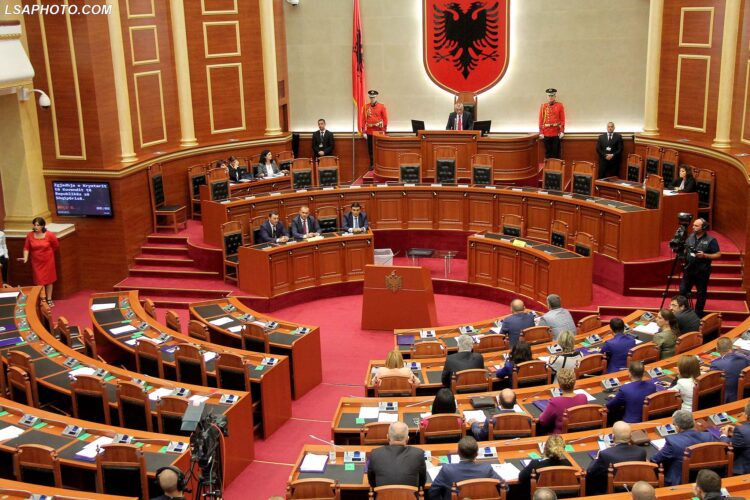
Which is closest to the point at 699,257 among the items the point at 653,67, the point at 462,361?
the point at 462,361

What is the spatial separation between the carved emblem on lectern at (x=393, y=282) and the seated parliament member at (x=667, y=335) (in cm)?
438

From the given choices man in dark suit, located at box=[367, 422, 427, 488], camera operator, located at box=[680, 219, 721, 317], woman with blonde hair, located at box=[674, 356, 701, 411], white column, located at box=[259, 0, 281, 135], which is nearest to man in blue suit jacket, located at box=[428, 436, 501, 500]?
man in dark suit, located at box=[367, 422, 427, 488]

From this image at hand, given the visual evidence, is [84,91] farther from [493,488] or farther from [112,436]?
[493,488]

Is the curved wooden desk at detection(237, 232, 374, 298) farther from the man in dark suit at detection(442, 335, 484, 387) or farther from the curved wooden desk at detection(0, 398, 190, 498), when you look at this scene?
the curved wooden desk at detection(0, 398, 190, 498)

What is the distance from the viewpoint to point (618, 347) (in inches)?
372

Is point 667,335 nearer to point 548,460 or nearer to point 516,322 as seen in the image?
point 516,322

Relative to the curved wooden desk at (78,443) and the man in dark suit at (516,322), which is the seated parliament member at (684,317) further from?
the curved wooden desk at (78,443)

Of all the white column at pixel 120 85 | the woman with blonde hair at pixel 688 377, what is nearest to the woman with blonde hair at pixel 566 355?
Answer: the woman with blonde hair at pixel 688 377

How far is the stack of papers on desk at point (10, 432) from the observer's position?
8078mm

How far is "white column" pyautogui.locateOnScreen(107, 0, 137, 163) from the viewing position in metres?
15.4

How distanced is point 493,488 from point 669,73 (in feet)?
41.4

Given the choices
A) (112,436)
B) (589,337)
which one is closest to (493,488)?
(112,436)

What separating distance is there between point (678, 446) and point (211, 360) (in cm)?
540

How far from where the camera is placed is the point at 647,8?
57.9ft
